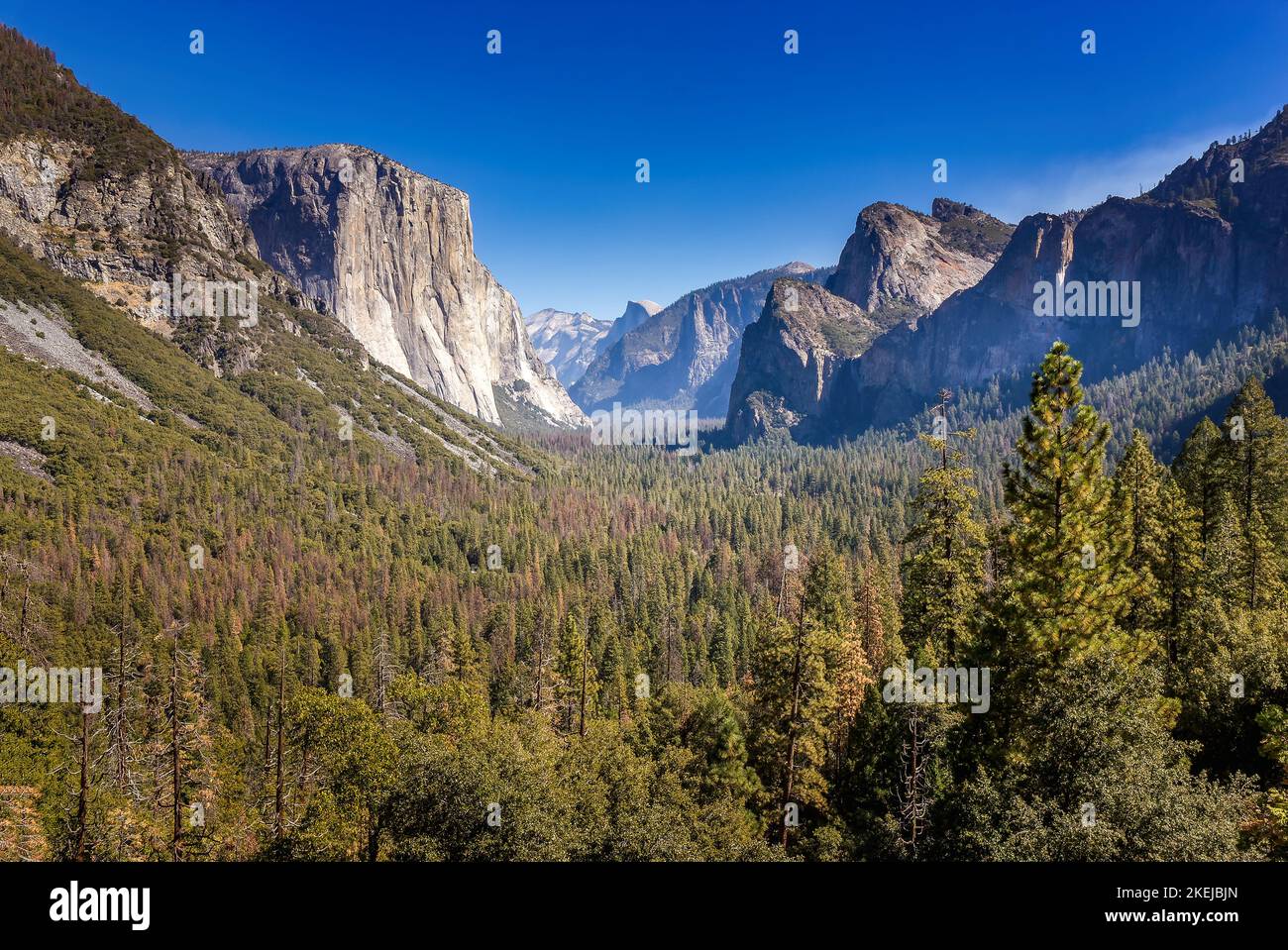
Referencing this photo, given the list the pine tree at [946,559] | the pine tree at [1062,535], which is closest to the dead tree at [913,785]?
the pine tree at [946,559]

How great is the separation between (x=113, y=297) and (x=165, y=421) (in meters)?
71.7

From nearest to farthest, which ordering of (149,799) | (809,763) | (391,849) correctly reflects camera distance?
(391,849) < (809,763) < (149,799)

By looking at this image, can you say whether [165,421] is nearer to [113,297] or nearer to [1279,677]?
[113,297]

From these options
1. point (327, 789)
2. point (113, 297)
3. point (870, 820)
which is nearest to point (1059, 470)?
point (870, 820)

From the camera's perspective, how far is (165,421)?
496ft
